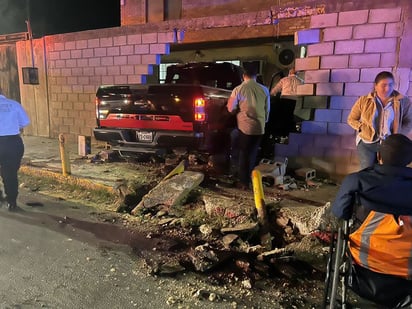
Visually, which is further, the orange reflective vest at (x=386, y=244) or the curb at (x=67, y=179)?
the curb at (x=67, y=179)

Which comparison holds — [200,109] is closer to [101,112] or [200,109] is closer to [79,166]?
[101,112]

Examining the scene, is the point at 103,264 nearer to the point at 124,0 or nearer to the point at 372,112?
the point at 372,112

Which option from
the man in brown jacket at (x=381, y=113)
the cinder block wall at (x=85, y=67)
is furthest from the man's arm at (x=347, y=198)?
the cinder block wall at (x=85, y=67)

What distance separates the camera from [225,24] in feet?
24.8

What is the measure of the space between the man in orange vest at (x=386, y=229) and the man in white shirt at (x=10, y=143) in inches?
189

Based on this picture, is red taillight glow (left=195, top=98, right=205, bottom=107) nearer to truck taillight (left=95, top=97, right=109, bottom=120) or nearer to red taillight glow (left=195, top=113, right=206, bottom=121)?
red taillight glow (left=195, top=113, right=206, bottom=121)

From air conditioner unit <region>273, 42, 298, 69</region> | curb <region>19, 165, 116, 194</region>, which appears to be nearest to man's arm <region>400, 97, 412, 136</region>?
curb <region>19, 165, 116, 194</region>

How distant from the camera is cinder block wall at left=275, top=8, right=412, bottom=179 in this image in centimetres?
549

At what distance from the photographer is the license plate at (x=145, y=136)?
19.8ft

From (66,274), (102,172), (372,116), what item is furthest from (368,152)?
(102,172)

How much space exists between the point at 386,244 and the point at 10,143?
510cm

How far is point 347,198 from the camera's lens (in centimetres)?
229

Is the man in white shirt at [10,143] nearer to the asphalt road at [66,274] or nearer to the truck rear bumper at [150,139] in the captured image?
the asphalt road at [66,274]

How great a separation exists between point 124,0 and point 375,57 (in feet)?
21.5
